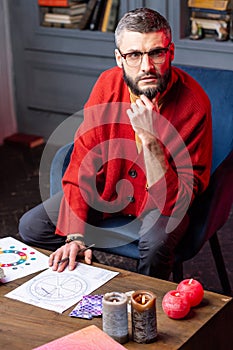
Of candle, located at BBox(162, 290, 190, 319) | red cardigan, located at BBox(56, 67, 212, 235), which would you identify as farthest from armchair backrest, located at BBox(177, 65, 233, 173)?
candle, located at BBox(162, 290, 190, 319)

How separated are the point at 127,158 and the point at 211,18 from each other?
6.27 feet

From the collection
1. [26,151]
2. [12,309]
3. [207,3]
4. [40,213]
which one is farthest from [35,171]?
[12,309]

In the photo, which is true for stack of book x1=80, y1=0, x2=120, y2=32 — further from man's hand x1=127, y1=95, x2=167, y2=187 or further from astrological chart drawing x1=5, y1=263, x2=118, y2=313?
astrological chart drawing x1=5, y1=263, x2=118, y2=313

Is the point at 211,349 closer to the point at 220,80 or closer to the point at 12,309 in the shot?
the point at 12,309

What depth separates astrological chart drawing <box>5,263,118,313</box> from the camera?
2482mm

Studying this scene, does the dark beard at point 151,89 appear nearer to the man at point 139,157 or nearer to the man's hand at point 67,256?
the man at point 139,157

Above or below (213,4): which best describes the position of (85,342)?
below

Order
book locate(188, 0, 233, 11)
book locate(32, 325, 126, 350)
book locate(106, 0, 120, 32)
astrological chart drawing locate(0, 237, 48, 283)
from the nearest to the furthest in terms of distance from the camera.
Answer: book locate(32, 325, 126, 350) → astrological chart drawing locate(0, 237, 48, 283) → book locate(188, 0, 233, 11) → book locate(106, 0, 120, 32)

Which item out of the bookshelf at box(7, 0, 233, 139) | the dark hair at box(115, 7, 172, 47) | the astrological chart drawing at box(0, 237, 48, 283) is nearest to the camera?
the astrological chart drawing at box(0, 237, 48, 283)

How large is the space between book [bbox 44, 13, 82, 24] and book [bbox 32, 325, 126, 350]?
10.6 ft

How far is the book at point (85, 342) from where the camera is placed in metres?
2.20

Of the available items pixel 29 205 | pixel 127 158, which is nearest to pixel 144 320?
pixel 127 158

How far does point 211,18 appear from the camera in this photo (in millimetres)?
4652

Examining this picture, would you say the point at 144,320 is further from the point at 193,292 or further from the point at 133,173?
the point at 133,173
